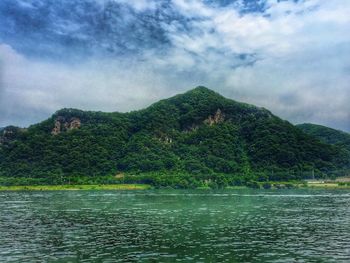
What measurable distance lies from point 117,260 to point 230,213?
4857 cm

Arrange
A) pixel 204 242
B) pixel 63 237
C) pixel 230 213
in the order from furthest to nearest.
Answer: pixel 230 213, pixel 63 237, pixel 204 242

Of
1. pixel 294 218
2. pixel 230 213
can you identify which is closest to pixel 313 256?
pixel 294 218

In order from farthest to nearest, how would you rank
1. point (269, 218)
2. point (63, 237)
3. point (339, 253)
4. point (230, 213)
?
point (230, 213)
point (269, 218)
point (63, 237)
point (339, 253)

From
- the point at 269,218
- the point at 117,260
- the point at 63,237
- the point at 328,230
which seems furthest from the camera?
the point at 269,218

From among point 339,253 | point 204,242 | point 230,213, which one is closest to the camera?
point 339,253

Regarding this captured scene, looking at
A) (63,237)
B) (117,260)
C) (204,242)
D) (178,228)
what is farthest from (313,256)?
(63,237)

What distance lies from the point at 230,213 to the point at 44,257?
50.1m

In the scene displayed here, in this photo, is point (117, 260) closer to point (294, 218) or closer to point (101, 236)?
point (101, 236)

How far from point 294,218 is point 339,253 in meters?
34.4

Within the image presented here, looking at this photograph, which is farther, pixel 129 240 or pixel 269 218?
pixel 269 218

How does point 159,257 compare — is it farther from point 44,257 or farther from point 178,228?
point 178,228

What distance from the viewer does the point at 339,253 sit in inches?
1645

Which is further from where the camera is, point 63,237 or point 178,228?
point 178,228

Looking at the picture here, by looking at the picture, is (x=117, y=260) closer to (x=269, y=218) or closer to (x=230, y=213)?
(x=269, y=218)
